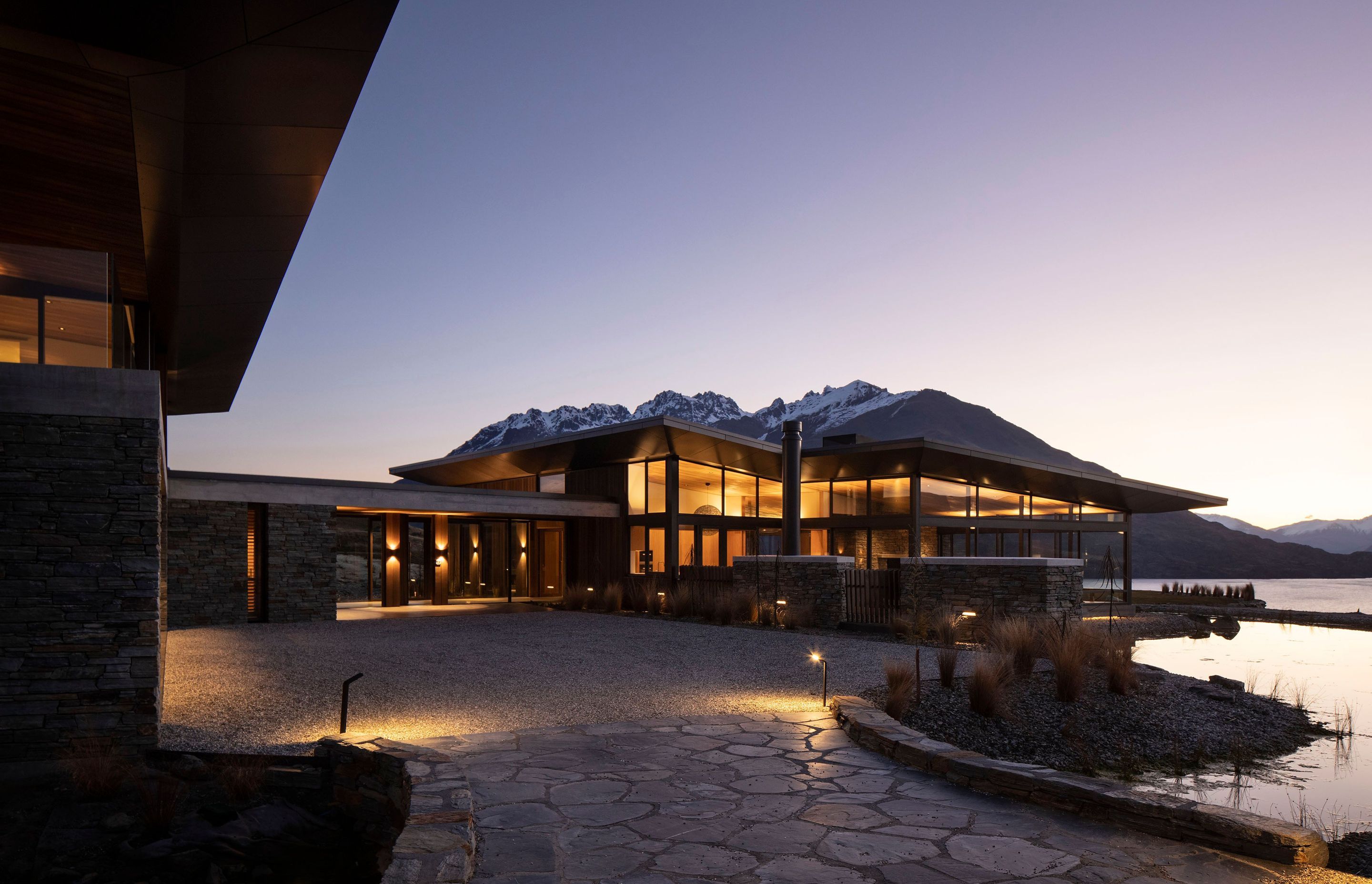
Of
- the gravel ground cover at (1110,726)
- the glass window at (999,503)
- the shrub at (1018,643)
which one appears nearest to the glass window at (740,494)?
the glass window at (999,503)

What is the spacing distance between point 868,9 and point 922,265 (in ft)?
134

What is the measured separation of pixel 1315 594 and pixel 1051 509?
1940 centimetres

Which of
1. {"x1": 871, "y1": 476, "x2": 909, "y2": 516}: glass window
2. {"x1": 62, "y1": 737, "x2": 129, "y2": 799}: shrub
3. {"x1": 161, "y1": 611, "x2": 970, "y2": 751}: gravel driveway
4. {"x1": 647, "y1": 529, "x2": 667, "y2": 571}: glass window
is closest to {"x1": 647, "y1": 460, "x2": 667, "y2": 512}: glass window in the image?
{"x1": 647, "y1": 529, "x2": 667, "y2": 571}: glass window

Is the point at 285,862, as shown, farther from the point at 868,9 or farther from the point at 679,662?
the point at 868,9

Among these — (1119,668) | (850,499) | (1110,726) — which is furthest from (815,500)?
(1110,726)

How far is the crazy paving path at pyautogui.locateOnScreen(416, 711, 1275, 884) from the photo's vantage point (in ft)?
11.0

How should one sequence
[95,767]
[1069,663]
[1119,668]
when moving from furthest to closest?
1. [1119,668]
2. [1069,663]
3. [95,767]

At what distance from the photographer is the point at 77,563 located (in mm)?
5770

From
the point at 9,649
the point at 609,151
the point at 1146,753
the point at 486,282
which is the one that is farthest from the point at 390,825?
the point at 486,282

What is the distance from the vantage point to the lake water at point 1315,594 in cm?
2670

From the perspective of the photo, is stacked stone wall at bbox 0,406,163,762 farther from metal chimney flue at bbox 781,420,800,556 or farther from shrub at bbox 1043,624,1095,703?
metal chimney flue at bbox 781,420,800,556

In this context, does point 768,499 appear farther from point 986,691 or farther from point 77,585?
point 77,585

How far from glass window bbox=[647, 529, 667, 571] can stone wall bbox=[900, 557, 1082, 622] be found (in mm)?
7867

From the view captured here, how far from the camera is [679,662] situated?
10234 millimetres
